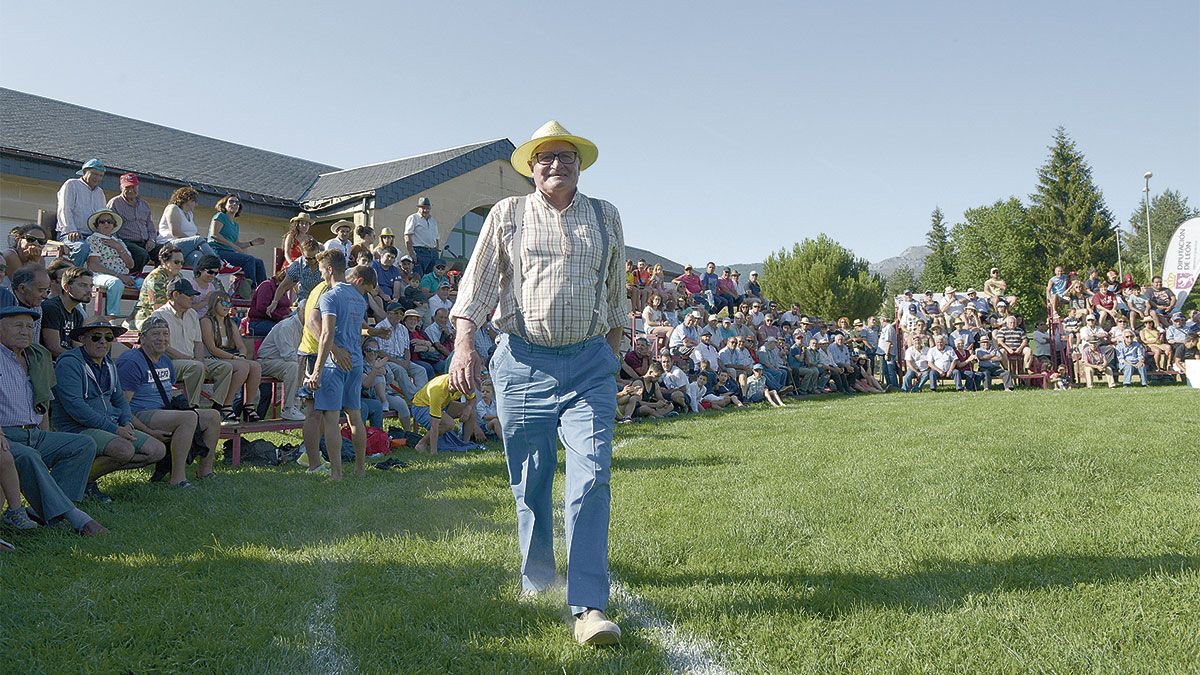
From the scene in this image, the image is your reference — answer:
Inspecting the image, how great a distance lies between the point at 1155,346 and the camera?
19.8 m

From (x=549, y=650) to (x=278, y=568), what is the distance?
1.85 meters

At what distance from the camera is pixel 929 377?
19859 millimetres

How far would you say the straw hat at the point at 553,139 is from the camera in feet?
11.6

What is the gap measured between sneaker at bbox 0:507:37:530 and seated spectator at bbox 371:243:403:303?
331 inches

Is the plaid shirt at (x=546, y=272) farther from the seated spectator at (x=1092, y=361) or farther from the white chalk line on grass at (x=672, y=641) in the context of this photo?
the seated spectator at (x=1092, y=361)

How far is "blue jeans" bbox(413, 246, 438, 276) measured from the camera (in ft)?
55.6

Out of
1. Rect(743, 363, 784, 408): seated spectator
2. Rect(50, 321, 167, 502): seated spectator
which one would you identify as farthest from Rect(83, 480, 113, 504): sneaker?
Rect(743, 363, 784, 408): seated spectator

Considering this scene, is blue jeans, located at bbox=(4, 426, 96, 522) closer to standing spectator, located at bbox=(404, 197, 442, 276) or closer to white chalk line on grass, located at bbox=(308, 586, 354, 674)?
white chalk line on grass, located at bbox=(308, 586, 354, 674)

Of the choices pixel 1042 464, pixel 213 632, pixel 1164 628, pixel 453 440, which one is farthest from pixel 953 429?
pixel 213 632

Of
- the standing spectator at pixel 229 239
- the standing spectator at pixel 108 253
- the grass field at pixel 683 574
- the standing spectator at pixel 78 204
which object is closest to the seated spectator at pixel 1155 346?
the grass field at pixel 683 574

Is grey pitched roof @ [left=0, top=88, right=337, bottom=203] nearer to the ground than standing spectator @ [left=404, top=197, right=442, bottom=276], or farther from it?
farther from it

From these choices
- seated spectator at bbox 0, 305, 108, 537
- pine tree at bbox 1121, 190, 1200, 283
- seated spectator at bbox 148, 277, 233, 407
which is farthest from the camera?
pine tree at bbox 1121, 190, 1200, 283

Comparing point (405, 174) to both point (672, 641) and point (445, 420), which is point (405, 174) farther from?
point (672, 641)

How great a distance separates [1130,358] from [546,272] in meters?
20.4
